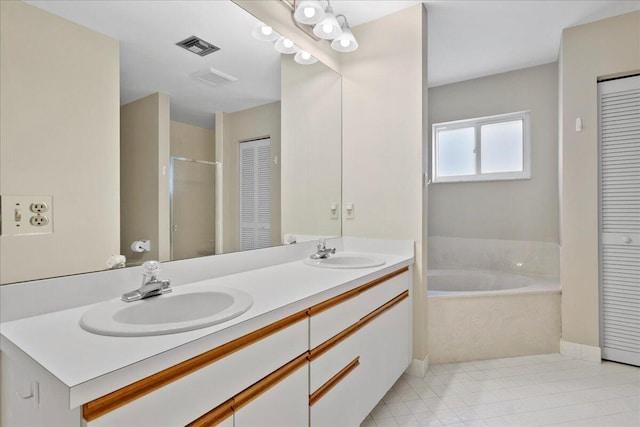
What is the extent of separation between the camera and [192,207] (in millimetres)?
1462

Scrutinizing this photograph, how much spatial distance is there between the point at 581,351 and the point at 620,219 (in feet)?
3.32

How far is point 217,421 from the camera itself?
2.69ft

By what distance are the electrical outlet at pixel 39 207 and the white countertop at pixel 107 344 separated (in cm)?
31

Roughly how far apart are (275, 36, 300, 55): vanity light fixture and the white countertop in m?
1.49

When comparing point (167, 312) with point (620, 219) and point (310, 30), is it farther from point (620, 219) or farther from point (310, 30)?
point (620, 219)

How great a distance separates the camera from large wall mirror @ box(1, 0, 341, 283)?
1.18 m

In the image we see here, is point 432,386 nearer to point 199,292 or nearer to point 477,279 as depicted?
point 477,279

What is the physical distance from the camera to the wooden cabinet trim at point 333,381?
120 centimetres

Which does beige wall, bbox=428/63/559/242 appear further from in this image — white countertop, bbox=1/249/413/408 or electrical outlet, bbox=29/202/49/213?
electrical outlet, bbox=29/202/49/213

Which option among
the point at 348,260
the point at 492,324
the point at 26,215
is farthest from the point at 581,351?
the point at 26,215

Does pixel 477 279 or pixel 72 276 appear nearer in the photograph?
pixel 72 276

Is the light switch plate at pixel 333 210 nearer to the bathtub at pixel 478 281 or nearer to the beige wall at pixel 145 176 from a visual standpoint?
the bathtub at pixel 478 281

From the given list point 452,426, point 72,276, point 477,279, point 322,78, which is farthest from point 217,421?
point 477,279

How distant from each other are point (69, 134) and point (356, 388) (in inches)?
59.7
